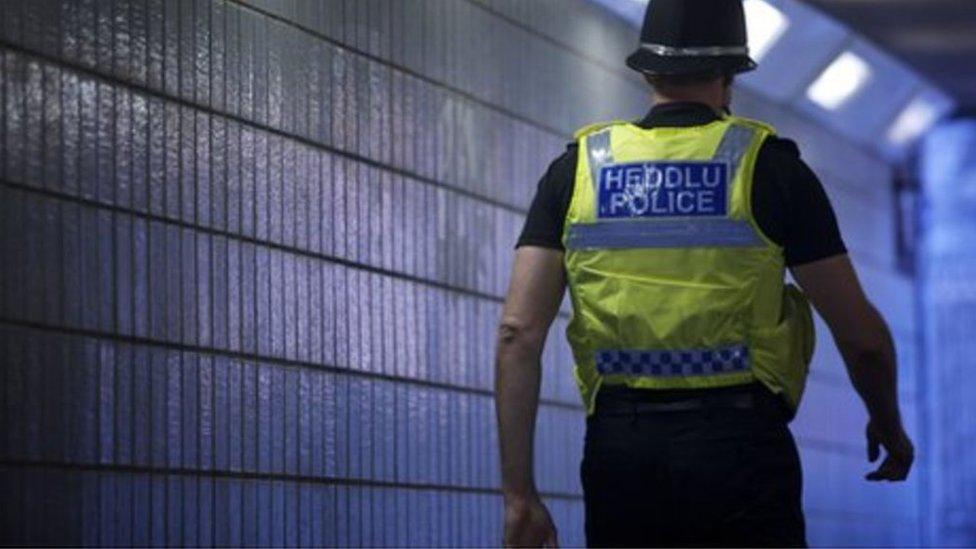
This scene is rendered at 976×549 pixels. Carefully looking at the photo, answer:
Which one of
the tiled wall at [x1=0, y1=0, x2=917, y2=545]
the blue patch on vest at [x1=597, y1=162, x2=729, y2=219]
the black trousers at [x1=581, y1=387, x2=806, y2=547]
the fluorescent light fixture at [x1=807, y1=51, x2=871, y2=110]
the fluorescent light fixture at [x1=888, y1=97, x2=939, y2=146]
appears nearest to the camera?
the black trousers at [x1=581, y1=387, x2=806, y2=547]

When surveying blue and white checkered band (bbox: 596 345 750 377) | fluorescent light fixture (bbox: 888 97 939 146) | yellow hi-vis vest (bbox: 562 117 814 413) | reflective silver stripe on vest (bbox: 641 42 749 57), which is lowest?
blue and white checkered band (bbox: 596 345 750 377)

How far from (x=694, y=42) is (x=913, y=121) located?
10.8 meters

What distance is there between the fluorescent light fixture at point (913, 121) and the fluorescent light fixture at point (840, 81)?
976 millimetres

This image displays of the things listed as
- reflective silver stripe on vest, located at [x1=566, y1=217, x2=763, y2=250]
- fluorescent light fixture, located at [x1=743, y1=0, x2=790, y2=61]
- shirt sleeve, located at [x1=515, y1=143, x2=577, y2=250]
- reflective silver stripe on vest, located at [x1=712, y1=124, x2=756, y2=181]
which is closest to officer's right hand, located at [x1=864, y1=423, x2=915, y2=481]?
reflective silver stripe on vest, located at [x1=566, y1=217, x2=763, y2=250]

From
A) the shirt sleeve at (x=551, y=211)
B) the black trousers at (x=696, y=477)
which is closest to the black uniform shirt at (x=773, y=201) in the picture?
the shirt sleeve at (x=551, y=211)

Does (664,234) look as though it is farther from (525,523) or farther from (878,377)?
(525,523)

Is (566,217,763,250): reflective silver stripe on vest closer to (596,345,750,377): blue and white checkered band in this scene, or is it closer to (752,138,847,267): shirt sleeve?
(752,138,847,267): shirt sleeve

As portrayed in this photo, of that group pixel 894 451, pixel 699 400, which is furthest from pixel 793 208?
pixel 894 451

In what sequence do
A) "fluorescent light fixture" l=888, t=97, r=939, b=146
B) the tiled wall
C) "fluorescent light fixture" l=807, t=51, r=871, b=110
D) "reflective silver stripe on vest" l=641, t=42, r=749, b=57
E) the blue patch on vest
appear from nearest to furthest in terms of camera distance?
the blue patch on vest, "reflective silver stripe on vest" l=641, t=42, r=749, b=57, the tiled wall, "fluorescent light fixture" l=807, t=51, r=871, b=110, "fluorescent light fixture" l=888, t=97, r=939, b=146

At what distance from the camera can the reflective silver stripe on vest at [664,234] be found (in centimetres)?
503

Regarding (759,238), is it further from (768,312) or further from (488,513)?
(488,513)

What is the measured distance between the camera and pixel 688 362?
5012 mm

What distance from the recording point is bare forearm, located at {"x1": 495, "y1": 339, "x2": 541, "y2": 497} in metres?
4.99

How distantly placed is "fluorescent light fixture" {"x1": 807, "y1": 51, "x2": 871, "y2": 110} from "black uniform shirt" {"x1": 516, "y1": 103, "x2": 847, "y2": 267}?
8.64 metres
